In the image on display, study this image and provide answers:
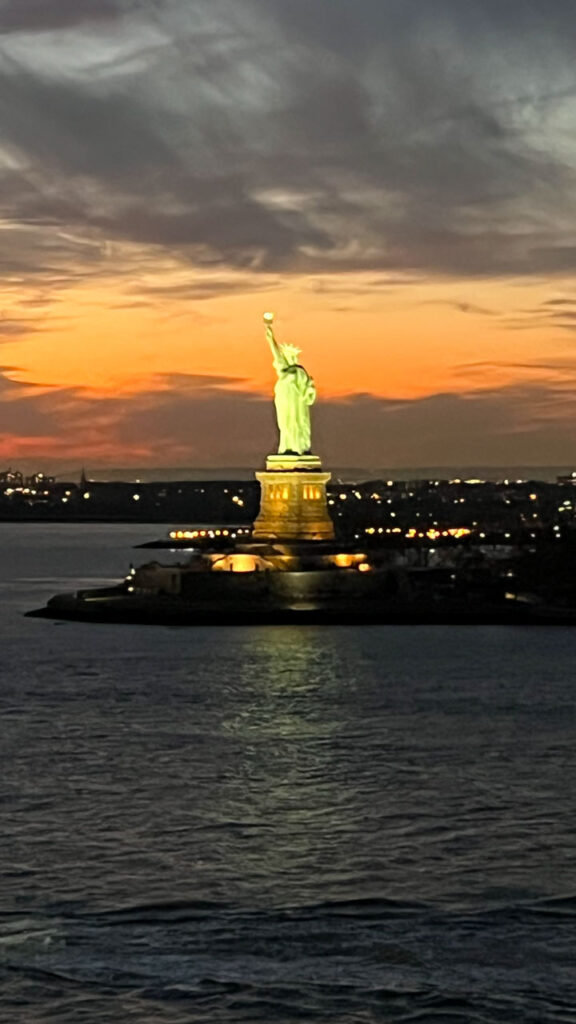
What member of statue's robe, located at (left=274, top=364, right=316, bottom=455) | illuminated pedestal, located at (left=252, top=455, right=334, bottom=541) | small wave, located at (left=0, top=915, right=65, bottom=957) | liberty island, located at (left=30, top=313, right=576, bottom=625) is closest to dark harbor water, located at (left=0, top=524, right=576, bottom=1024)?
small wave, located at (left=0, top=915, right=65, bottom=957)

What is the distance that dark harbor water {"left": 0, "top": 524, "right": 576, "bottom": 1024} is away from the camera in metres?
10.6

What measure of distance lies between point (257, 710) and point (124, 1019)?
13340 mm

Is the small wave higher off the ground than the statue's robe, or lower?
lower

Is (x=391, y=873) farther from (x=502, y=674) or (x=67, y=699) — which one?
(x=502, y=674)

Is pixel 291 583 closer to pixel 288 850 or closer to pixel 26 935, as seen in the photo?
pixel 288 850

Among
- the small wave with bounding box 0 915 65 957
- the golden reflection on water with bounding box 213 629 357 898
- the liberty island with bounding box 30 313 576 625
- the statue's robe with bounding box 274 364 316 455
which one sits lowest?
the small wave with bounding box 0 915 65 957

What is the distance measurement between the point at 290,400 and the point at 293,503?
2.39 meters

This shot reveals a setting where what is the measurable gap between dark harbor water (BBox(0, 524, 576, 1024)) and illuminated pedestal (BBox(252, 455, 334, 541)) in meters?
14.3

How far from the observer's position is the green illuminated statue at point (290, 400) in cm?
4203

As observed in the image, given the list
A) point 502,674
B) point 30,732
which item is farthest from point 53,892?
point 502,674

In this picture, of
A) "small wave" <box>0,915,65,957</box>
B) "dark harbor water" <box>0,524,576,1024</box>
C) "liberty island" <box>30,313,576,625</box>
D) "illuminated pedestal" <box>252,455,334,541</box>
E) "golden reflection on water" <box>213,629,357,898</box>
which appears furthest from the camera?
"illuminated pedestal" <box>252,455,334,541</box>

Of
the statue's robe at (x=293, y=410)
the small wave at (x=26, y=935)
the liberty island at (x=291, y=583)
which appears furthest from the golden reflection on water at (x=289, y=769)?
the statue's robe at (x=293, y=410)

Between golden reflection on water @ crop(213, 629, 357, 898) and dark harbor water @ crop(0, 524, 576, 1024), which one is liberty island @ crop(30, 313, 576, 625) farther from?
dark harbor water @ crop(0, 524, 576, 1024)

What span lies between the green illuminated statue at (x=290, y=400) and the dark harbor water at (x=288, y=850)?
15.4 m
